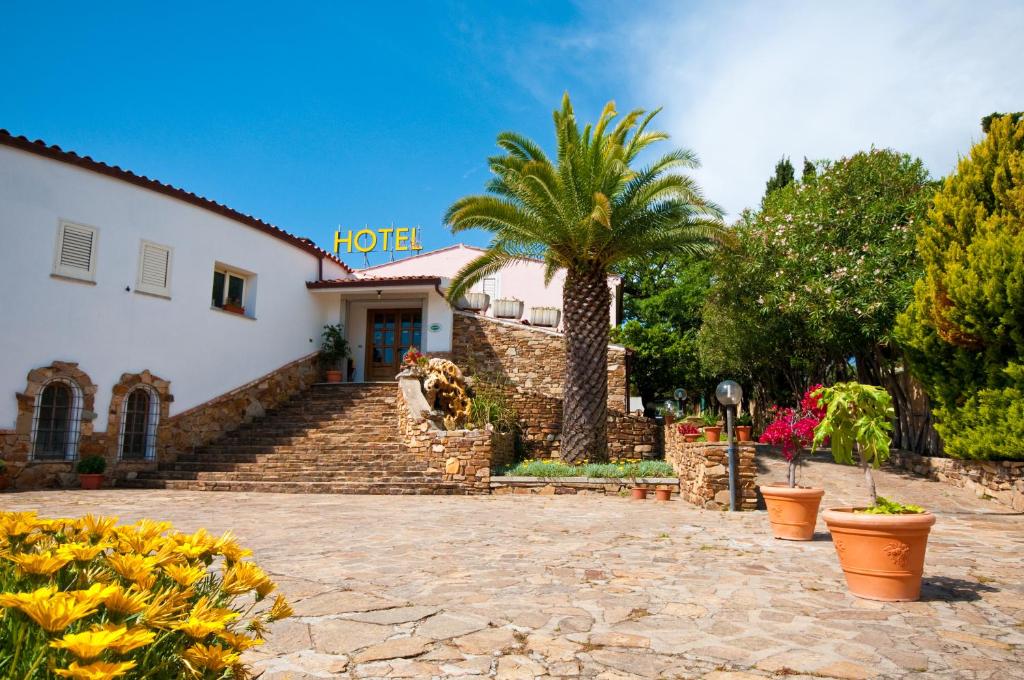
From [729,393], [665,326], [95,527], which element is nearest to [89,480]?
[729,393]

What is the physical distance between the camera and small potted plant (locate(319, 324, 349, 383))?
62.2ft

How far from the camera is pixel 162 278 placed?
13.9 meters

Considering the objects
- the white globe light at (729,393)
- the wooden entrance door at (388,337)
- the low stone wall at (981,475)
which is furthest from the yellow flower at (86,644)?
the wooden entrance door at (388,337)

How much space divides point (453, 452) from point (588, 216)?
5.60 meters

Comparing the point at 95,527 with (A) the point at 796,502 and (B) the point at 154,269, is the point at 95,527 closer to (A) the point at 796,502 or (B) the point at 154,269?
(A) the point at 796,502

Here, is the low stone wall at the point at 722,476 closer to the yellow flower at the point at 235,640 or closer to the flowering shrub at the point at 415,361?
the flowering shrub at the point at 415,361

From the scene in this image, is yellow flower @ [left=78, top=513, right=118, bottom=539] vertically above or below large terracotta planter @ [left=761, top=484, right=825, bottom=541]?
above

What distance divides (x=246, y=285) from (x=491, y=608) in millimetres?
14147

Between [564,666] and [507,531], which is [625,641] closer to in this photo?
[564,666]

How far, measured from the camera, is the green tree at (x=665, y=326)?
2586cm

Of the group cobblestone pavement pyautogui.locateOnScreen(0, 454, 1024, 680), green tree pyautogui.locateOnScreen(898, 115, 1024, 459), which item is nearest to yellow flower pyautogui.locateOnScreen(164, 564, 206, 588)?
cobblestone pavement pyautogui.locateOnScreen(0, 454, 1024, 680)

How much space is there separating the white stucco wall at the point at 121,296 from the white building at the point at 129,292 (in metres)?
0.02

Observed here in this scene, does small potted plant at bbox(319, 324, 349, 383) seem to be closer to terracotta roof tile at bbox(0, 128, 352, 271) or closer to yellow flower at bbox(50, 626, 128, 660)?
terracotta roof tile at bbox(0, 128, 352, 271)

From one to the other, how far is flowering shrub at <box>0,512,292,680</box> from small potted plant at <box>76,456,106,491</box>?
12.2 m
